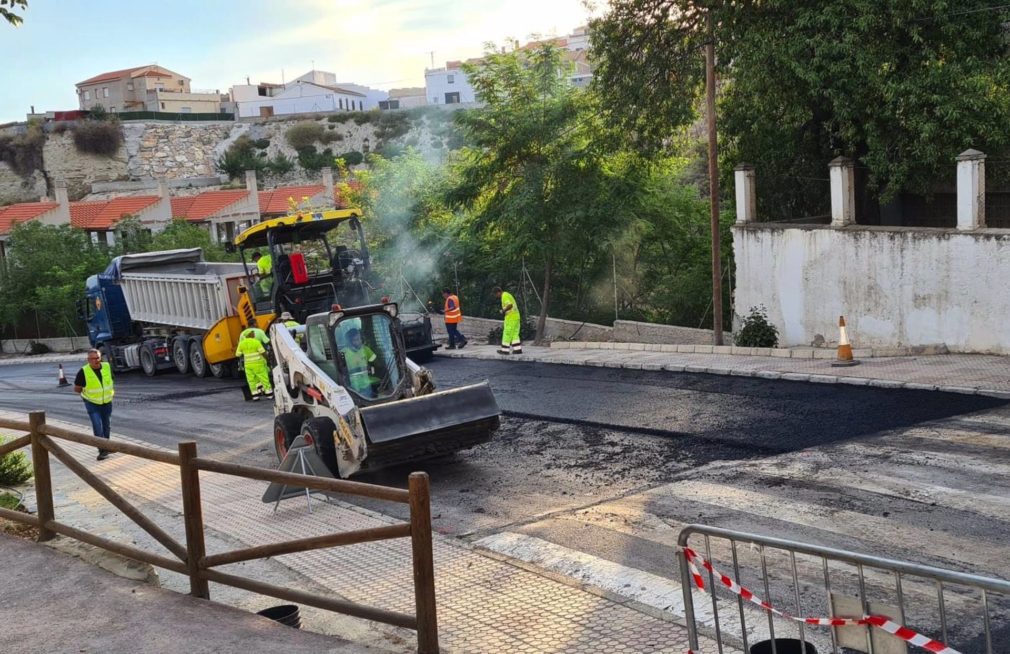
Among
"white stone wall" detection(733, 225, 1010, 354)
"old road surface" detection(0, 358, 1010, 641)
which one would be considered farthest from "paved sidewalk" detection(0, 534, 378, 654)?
"white stone wall" detection(733, 225, 1010, 354)

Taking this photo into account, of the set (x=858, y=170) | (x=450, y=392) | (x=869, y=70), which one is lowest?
(x=450, y=392)

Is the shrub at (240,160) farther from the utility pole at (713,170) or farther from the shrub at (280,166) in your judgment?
the utility pole at (713,170)

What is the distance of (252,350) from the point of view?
1770cm

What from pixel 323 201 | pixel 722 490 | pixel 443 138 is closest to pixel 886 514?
pixel 722 490

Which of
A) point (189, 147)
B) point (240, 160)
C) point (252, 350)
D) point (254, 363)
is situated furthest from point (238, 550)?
point (189, 147)

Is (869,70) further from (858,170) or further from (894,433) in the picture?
(894,433)

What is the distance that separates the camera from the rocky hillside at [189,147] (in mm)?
73938

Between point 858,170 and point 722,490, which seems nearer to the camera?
point 722,490

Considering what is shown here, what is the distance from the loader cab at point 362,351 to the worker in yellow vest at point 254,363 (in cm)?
586

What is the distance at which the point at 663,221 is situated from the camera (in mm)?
25094

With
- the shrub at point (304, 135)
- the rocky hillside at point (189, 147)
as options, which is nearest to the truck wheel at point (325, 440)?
the rocky hillside at point (189, 147)

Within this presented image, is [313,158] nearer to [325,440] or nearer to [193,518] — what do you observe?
[325,440]

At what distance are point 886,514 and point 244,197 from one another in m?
51.2

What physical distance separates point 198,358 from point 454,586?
16.5m
